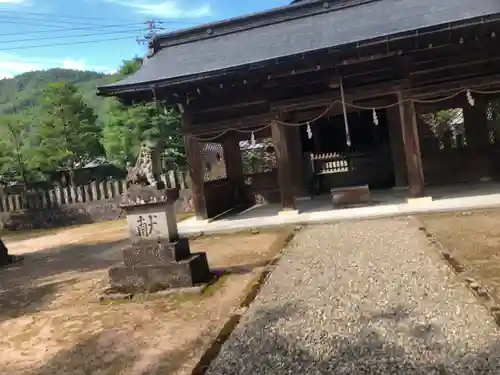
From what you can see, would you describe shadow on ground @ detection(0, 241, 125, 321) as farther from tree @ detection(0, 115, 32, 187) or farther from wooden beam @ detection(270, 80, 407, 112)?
tree @ detection(0, 115, 32, 187)

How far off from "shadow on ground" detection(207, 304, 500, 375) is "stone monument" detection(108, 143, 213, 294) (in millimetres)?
1879

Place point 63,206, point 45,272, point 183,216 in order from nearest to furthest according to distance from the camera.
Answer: point 45,272
point 183,216
point 63,206

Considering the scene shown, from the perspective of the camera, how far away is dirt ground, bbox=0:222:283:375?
368 centimetres

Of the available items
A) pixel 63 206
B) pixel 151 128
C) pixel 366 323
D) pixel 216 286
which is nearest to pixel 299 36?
pixel 216 286

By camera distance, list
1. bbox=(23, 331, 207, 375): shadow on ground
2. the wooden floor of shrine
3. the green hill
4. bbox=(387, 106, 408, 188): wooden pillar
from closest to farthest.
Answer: bbox=(23, 331, 207, 375): shadow on ground, the wooden floor of shrine, bbox=(387, 106, 408, 188): wooden pillar, the green hill

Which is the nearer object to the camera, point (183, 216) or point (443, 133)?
point (443, 133)

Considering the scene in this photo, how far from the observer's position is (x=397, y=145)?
12.8 m

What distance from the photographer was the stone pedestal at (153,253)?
554cm

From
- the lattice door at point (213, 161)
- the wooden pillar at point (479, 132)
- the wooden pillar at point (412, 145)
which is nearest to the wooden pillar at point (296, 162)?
the lattice door at point (213, 161)

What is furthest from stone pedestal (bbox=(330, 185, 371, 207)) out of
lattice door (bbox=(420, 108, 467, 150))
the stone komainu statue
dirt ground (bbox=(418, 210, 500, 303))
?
the stone komainu statue

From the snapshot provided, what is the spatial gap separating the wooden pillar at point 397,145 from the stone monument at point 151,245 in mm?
8740

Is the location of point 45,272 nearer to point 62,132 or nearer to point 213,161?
point 213,161

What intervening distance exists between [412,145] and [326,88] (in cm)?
229

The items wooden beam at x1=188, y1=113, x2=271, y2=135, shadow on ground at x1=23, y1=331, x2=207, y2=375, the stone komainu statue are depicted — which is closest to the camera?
shadow on ground at x1=23, y1=331, x2=207, y2=375
